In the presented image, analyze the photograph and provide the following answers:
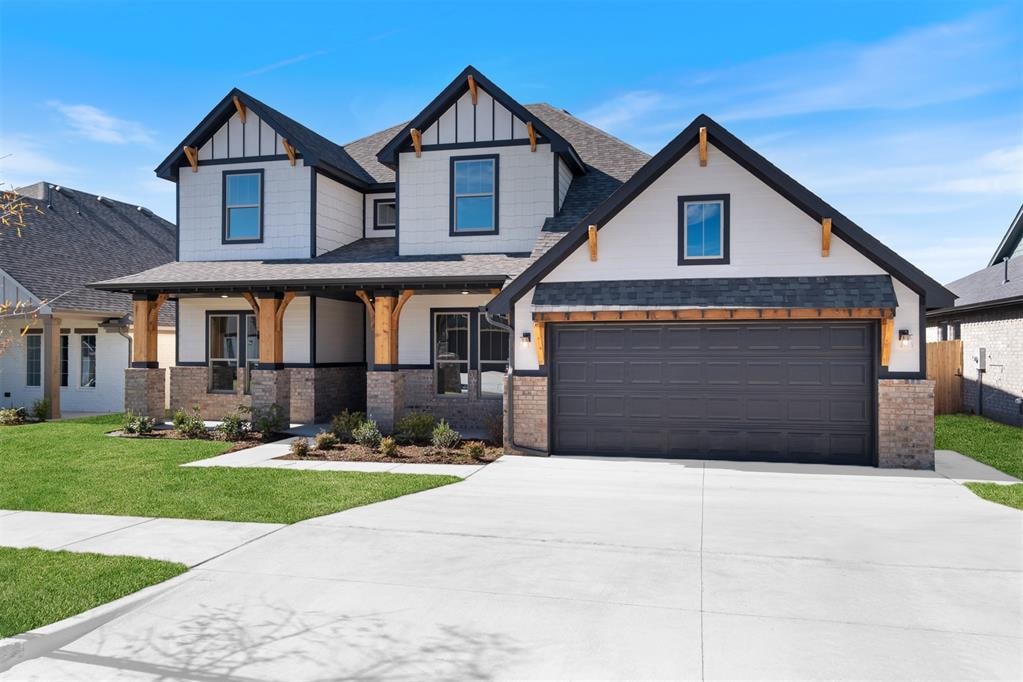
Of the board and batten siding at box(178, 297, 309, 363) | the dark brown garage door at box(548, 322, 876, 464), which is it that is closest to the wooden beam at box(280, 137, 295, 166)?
the board and batten siding at box(178, 297, 309, 363)

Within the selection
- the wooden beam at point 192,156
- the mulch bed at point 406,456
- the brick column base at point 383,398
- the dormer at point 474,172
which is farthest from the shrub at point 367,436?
the wooden beam at point 192,156

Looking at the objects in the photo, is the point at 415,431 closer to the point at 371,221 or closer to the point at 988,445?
the point at 371,221

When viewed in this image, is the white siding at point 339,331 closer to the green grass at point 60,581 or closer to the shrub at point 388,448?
the shrub at point 388,448

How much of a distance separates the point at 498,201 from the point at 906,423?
997 cm

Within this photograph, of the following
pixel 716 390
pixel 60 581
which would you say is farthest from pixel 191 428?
pixel 716 390

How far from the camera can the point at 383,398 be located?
15.7 m

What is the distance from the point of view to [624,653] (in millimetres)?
4902

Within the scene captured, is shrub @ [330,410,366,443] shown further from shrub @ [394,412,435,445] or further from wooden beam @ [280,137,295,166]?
wooden beam @ [280,137,295,166]

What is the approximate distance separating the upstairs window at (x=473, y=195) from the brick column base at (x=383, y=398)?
13.5 feet

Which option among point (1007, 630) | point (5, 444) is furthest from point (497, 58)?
point (1007, 630)

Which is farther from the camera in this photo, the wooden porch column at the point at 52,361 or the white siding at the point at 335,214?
the wooden porch column at the point at 52,361

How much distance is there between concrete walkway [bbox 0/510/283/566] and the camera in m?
7.21

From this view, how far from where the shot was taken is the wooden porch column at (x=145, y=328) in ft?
57.4

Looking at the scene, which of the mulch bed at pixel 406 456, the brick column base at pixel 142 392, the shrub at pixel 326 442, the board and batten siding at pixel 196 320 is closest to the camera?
the mulch bed at pixel 406 456
